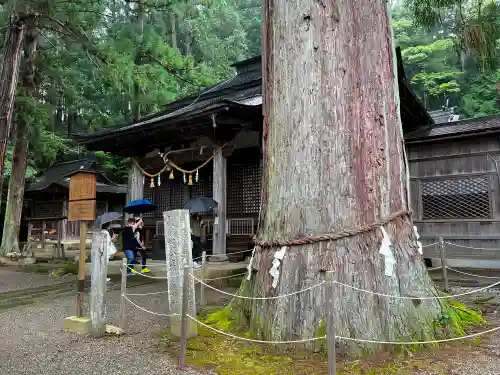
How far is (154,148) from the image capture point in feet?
37.7

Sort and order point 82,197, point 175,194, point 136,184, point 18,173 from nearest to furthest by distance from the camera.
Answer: point 82,197, point 136,184, point 175,194, point 18,173

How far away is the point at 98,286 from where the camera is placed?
4.67 m

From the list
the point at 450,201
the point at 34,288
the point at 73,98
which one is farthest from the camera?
the point at 73,98

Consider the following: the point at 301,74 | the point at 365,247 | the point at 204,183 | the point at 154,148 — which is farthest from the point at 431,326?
the point at 154,148

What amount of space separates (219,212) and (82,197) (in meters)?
4.34

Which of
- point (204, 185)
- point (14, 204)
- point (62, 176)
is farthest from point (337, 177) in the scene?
point (62, 176)

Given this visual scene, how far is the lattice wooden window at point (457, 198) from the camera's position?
949 centimetres

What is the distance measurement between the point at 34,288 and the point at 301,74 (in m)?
7.87

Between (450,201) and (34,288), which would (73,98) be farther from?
(450,201)

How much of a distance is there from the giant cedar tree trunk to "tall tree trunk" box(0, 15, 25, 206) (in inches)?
361

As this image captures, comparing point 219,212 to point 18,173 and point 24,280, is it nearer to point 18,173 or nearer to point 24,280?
point 24,280

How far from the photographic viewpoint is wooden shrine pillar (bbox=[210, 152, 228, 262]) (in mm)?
A: 9226

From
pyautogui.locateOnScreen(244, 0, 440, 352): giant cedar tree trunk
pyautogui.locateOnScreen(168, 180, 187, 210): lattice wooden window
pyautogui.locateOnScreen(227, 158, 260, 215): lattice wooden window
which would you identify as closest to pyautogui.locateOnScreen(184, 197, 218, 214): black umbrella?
pyautogui.locateOnScreen(227, 158, 260, 215): lattice wooden window

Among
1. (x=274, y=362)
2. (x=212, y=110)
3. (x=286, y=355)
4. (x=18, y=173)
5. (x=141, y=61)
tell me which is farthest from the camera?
(x=18, y=173)
